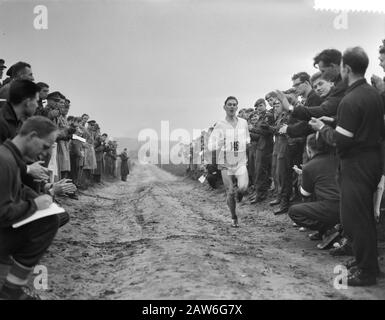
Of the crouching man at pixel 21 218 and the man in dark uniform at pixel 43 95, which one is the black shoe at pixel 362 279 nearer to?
the crouching man at pixel 21 218

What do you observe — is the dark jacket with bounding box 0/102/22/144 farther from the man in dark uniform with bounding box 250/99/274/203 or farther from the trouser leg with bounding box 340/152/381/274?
the man in dark uniform with bounding box 250/99/274/203

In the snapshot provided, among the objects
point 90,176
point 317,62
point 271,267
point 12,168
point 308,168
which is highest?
point 317,62

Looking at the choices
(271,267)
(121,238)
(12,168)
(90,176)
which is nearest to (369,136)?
(271,267)

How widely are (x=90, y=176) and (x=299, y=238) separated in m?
12.6

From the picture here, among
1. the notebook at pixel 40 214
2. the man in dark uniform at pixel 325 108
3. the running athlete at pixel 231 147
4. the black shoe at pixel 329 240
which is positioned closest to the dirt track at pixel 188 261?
the black shoe at pixel 329 240

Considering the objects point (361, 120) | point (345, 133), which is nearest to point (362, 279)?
point (345, 133)

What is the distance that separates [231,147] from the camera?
27.4 ft

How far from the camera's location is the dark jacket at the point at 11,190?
3.60 metres

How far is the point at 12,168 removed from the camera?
12.1ft

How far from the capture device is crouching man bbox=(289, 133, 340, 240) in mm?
6355

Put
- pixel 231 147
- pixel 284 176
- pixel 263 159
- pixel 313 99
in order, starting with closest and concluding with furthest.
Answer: pixel 313 99
pixel 231 147
pixel 284 176
pixel 263 159

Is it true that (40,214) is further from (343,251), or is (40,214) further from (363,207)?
(343,251)

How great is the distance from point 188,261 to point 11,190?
229 cm
